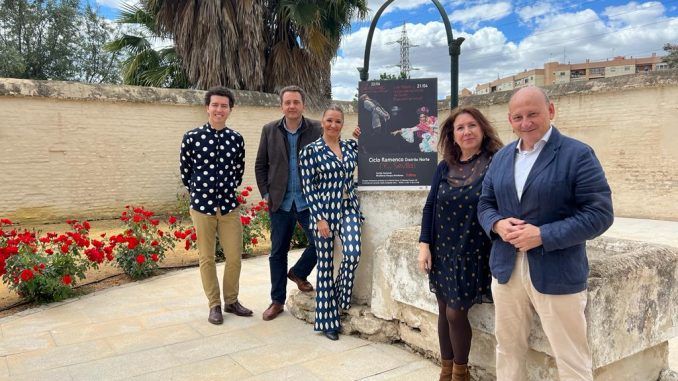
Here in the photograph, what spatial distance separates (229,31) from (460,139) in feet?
31.6

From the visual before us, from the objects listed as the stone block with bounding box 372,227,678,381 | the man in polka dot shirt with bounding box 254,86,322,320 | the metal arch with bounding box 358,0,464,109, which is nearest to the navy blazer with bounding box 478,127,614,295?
the stone block with bounding box 372,227,678,381

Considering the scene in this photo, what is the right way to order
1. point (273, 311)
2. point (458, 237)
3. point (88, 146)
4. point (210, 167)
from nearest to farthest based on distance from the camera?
1. point (458, 237)
2. point (210, 167)
3. point (273, 311)
4. point (88, 146)

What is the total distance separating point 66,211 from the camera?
9.11m

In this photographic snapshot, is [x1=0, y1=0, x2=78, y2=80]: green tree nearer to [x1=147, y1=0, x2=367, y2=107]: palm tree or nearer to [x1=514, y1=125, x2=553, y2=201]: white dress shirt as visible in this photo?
[x1=147, y1=0, x2=367, y2=107]: palm tree

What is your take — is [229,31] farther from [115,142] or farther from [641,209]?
[641,209]

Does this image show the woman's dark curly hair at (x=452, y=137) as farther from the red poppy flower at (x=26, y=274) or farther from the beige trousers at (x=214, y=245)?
the red poppy flower at (x=26, y=274)

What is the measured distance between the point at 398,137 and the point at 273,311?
1792mm

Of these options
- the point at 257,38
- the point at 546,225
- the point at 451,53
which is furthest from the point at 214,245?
the point at 257,38

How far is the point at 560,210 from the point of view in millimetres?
2045

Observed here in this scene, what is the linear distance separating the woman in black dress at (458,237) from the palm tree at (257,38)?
9.47 m

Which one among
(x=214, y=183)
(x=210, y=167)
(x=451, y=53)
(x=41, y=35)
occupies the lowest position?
(x=214, y=183)

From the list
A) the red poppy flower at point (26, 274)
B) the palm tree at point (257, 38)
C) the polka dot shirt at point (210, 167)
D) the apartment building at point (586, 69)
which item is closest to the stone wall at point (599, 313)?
the polka dot shirt at point (210, 167)

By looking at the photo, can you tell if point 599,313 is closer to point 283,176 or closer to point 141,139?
point 283,176

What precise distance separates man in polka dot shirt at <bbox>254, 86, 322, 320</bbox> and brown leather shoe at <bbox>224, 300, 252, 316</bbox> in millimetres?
189
